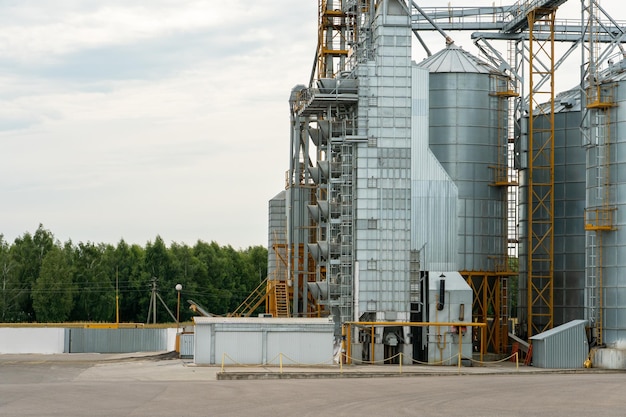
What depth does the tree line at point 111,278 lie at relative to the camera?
119 metres

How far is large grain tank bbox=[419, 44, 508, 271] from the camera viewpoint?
72.9 m

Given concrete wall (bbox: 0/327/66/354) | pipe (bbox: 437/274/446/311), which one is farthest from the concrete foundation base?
concrete wall (bbox: 0/327/66/354)

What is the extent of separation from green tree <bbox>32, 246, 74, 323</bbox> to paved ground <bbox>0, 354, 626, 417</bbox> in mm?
53314

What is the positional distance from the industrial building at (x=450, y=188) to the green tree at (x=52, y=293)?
42027 mm

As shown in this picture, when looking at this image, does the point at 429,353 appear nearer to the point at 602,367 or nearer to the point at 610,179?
the point at 602,367

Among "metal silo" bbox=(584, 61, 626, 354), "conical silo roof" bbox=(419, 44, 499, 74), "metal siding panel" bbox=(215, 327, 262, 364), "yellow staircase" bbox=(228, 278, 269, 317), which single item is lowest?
"metal siding panel" bbox=(215, 327, 262, 364)

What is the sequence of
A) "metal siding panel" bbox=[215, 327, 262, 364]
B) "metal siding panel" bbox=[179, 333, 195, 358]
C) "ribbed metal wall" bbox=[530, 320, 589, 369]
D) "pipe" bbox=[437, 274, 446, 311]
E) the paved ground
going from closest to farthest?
the paved ground, "metal siding panel" bbox=[215, 327, 262, 364], "ribbed metal wall" bbox=[530, 320, 589, 369], "pipe" bbox=[437, 274, 446, 311], "metal siding panel" bbox=[179, 333, 195, 358]

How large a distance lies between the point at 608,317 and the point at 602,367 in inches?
110

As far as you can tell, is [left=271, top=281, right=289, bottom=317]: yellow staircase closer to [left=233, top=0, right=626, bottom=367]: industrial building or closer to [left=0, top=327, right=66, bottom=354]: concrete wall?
[left=233, top=0, right=626, bottom=367]: industrial building

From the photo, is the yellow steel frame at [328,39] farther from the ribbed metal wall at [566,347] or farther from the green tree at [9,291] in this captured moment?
the green tree at [9,291]

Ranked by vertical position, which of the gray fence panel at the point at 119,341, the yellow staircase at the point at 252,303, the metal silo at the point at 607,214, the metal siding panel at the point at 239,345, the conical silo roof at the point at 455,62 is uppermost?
the conical silo roof at the point at 455,62

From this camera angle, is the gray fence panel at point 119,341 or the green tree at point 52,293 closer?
the gray fence panel at point 119,341

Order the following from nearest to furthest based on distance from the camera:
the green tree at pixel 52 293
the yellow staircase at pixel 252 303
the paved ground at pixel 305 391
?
the paved ground at pixel 305 391
the yellow staircase at pixel 252 303
the green tree at pixel 52 293

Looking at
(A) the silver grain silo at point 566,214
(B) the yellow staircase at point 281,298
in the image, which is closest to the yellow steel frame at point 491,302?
(A) the silver grain silo at point 566,214
